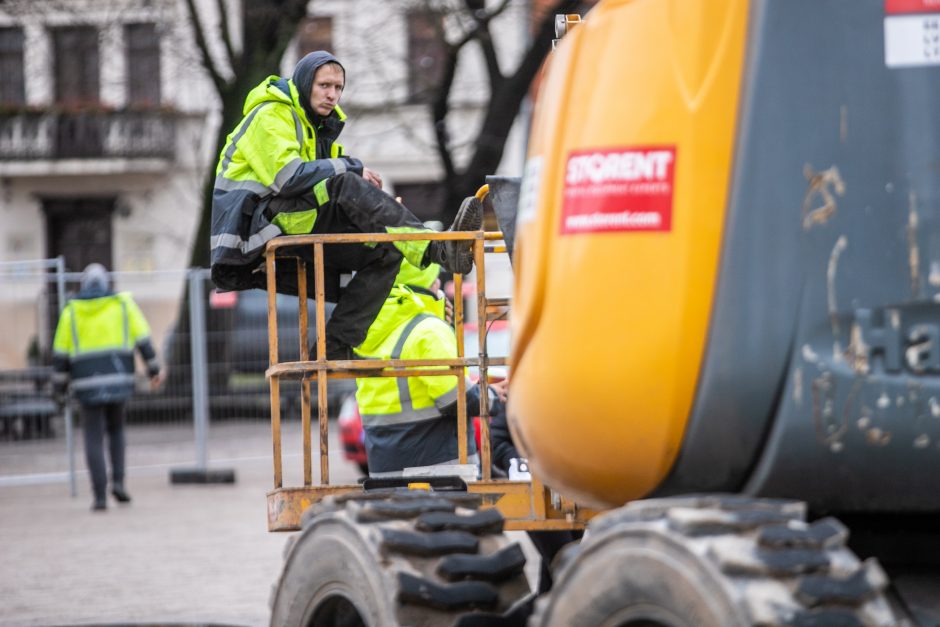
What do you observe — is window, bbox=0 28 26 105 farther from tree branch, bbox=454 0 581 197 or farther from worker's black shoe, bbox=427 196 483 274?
worker's black shoe, bbox=427 196 483 274

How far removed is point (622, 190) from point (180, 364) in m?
14.6

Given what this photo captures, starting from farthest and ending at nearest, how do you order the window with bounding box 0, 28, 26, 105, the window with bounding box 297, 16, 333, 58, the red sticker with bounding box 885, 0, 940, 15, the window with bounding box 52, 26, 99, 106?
the window with bounding box 0, 28, 26, 105, the window with bounding box 297, 16, 333, 58, the window with bounding box 52, 26, 99, 106, the red sticker with bounding box 885, 0, 940, 15

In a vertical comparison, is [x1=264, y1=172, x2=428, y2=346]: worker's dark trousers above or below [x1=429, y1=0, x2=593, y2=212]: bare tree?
below

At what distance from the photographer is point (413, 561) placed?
4.21 m

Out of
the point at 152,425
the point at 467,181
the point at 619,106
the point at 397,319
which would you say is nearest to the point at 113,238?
the point at 467,181

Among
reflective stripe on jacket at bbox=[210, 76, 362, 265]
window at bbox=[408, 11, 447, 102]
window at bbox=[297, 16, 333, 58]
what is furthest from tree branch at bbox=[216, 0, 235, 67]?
reflective stripe on jacket at bbox=[210, 76, 362, 265]

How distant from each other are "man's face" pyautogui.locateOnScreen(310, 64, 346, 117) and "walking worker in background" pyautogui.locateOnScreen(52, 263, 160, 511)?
899cm

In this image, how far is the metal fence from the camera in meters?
17.2

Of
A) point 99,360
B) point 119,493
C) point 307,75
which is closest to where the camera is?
point 307,75

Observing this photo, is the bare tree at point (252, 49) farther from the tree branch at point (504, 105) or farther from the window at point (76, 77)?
the window at point (76, 77)

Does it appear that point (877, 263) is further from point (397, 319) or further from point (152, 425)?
point (152, 425)

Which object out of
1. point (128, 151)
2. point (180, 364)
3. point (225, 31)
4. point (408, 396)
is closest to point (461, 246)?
point (408, 396)

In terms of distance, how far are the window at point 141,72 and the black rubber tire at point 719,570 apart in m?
34.4

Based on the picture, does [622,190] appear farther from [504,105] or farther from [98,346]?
[504,105]
